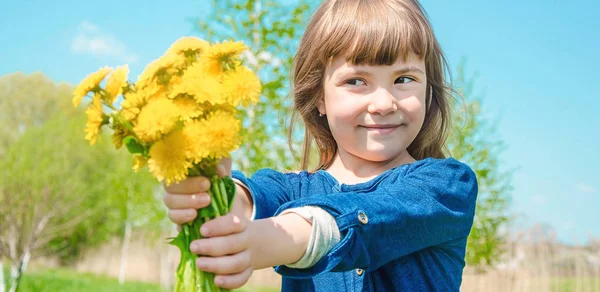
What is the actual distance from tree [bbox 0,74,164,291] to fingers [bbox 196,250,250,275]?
27.3 feet

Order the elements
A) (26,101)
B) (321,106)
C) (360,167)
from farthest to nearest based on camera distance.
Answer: (26,101) → (321,106) → (360,167)

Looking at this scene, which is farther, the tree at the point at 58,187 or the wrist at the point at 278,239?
the tree at the point at 58,187

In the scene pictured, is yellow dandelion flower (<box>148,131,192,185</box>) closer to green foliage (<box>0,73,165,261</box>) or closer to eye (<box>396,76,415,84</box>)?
eye (<box>396,76,415,84</box>)

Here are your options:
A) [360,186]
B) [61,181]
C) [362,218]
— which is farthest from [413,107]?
[61,181]

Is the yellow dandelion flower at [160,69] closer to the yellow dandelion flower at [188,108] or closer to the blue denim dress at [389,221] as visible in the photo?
the yellow dandelion flower at [188,108]

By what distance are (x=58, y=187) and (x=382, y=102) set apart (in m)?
14.6

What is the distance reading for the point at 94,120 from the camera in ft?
3.94

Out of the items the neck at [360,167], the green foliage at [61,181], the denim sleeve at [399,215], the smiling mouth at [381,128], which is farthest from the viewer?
the green foliage at [61,181]

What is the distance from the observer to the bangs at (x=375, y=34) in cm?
189

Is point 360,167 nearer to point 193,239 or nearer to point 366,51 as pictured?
point 366,51

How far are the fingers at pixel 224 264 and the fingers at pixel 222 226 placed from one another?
5cm

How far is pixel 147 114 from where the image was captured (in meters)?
1.12

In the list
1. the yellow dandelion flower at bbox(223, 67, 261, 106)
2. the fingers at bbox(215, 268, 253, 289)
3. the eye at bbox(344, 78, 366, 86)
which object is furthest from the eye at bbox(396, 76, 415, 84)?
the fingers at bbox(215, 268, 253, 289)

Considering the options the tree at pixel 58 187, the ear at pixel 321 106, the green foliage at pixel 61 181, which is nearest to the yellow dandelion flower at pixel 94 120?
the ear at pixel 321 106
